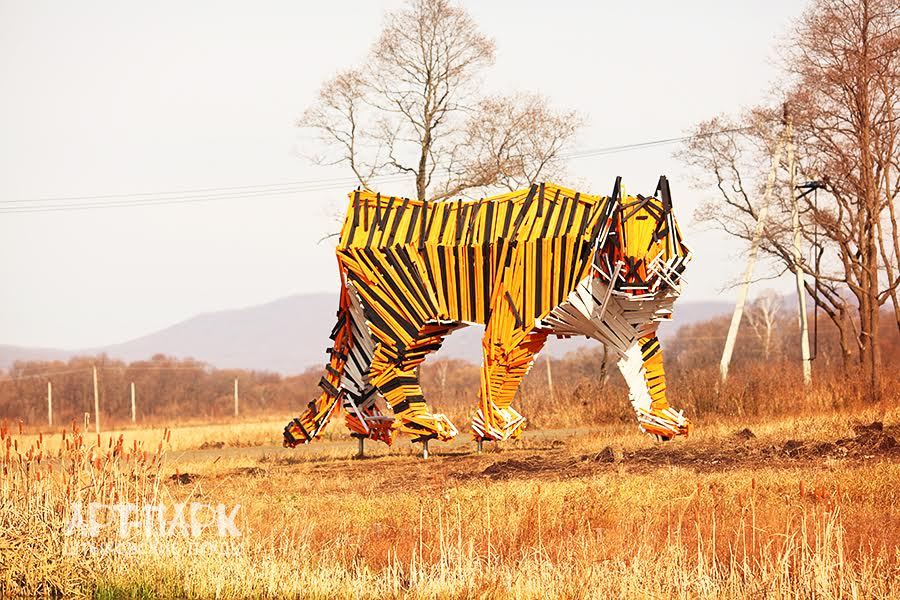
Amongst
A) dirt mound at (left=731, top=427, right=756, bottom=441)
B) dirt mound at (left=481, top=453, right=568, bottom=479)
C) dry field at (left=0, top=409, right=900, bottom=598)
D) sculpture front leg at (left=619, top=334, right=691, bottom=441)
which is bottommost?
dry field at (left=0, top=409, right=900, bottom=598)

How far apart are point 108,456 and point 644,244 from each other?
8.57m

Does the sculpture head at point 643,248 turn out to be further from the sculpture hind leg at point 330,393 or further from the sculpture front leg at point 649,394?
the sculpture hind leg at point 330,393

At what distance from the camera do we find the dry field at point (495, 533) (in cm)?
785

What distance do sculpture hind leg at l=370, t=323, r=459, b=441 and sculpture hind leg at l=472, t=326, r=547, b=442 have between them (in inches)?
29.4

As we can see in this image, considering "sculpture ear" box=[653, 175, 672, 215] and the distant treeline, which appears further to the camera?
the distant treeline

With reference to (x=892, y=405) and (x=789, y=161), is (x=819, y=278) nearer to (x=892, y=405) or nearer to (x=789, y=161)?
(x=789, y=161)

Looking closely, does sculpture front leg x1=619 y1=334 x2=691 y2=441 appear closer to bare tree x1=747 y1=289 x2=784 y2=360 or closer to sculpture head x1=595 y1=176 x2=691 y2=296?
sculpture head x1=595 y1=176 x2=691 y2=296

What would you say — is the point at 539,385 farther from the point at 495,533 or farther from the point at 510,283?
the point at 495,533

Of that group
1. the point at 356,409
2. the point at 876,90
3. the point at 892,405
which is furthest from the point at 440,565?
the point at 876,90

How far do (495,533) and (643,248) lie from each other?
698 cm

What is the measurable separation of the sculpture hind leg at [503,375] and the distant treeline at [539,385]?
5.58 meters

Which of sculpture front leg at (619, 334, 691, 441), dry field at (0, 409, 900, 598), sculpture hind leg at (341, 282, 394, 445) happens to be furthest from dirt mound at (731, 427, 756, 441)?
sculpture hind leg at (341, 282, 394, 445)

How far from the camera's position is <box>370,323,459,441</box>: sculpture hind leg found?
55.9 ft

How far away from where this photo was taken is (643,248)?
1598 centimetres
